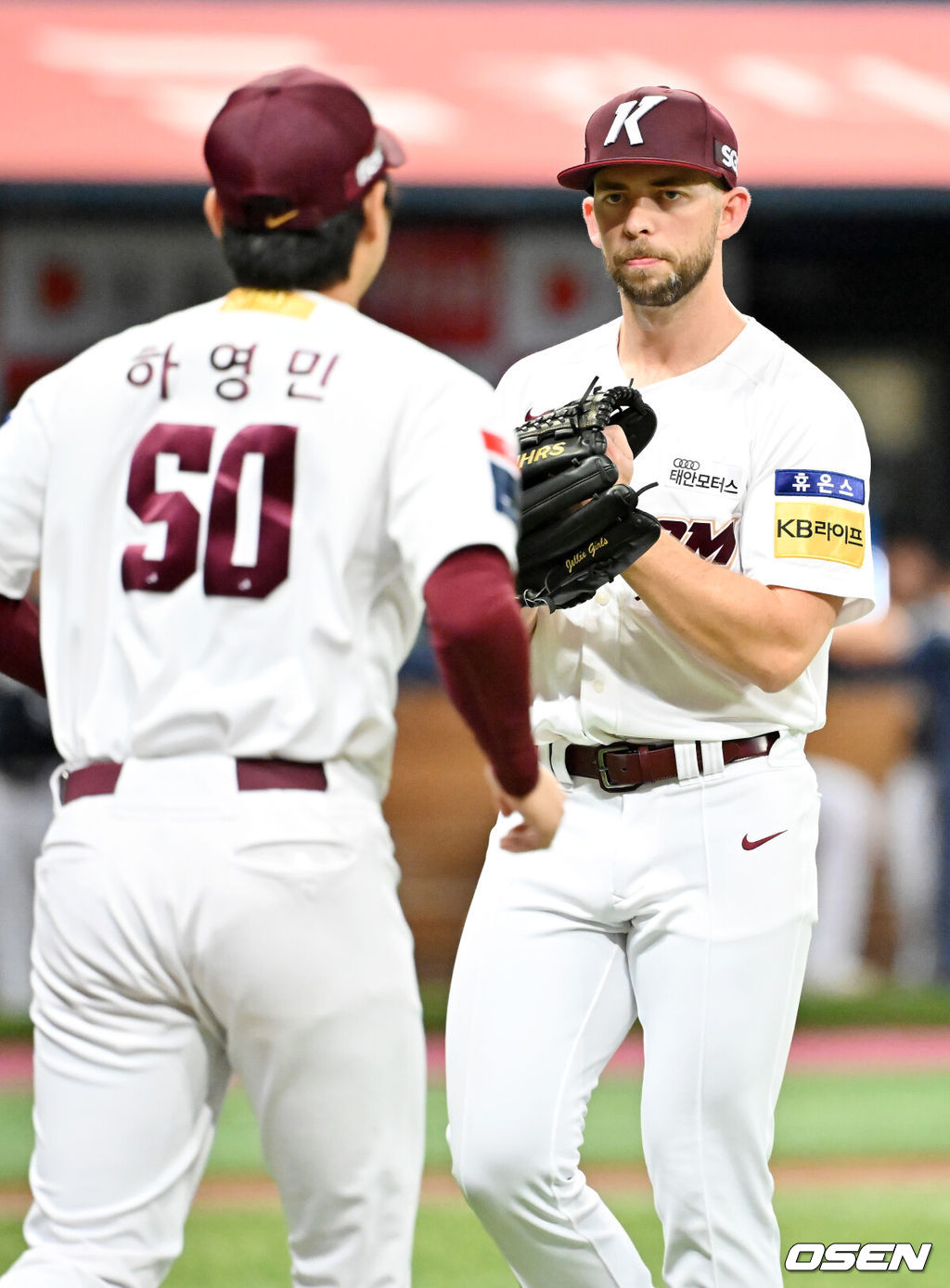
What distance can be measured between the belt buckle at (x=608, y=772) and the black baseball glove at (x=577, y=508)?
0.26 m

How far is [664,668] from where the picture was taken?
9.80ft

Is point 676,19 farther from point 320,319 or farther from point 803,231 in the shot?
point 320,319

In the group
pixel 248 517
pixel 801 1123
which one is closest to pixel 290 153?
pixel 248 517

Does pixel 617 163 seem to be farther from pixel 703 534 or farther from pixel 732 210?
pixel 703 534

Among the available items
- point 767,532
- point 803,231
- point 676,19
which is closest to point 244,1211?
point 767,532

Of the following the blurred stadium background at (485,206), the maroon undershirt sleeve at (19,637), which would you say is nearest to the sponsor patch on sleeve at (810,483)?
the maroon undershirt sleeve at (19,637)

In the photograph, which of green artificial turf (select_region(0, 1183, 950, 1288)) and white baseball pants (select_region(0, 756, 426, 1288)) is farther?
green artificial turf (select_region(0, 1183, 950, 1288))

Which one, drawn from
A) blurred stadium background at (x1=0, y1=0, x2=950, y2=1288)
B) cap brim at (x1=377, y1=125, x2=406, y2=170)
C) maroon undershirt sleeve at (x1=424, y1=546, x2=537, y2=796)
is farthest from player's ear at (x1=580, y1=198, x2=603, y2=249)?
blurred stadium background at (x1=0, y1=0, x2=950, y2=1288)

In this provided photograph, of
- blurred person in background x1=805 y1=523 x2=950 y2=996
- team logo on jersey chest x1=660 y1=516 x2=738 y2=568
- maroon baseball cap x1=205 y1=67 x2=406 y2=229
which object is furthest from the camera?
blurred person in background x1=805 y1=523 x2=950 y2=996

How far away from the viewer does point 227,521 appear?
2143mm

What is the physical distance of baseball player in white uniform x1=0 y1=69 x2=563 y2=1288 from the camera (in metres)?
2.14

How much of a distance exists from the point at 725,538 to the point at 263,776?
115cm

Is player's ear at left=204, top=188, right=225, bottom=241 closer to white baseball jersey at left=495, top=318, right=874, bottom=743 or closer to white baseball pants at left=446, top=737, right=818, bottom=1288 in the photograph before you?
white baseball jersey at left=495, top=318, right=874, bottom=743

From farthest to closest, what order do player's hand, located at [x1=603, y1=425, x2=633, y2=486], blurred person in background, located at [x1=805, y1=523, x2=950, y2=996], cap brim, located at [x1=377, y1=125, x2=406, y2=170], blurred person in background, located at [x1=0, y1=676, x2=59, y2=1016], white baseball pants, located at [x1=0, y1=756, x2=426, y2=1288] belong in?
1. blurred person in background, located at [x1=805, y1=523, x2=950, y2=996]
2. blurred person in background, located at [x1=0, y1=676, x2=59, y2=1016]
3. player's hand, located at [x1=603, y1=425, x2=633, y2=486]
4. cap brim, located at [x1=377, y1=125, x2=406, y2=170]
5. white baseball pants, located at [x1=0, y1=756, x2=426, y2=1288]
